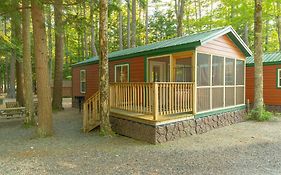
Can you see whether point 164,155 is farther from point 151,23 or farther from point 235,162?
point 151,23

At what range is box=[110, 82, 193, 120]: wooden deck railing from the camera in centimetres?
673

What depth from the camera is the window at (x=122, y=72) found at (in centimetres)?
1128

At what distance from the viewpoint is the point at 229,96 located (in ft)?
31.7

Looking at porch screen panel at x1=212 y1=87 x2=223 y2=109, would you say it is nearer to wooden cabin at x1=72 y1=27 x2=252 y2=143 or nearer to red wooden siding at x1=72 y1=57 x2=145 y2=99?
wooden cabin at x1=72 y1=27 x2=252 y2=143

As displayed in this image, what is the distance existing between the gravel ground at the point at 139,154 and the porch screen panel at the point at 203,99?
931 millimetres

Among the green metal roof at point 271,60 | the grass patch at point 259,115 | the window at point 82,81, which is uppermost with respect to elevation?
the green metal roof at point 271,60

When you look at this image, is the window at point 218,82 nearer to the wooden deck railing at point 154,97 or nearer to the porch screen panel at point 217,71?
the porch screen panel at point 217,71

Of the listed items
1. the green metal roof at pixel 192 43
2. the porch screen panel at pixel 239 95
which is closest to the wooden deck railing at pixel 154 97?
the green metal roof at pixel 192 43

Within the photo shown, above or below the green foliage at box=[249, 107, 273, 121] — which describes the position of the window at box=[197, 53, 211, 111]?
above

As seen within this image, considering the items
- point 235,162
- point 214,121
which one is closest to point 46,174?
point 235,162

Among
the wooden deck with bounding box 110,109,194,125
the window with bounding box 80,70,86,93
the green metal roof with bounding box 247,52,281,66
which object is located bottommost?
the wooden deck with bounding box 110,109,194,125

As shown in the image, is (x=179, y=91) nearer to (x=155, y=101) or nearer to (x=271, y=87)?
(x=155, y=101)

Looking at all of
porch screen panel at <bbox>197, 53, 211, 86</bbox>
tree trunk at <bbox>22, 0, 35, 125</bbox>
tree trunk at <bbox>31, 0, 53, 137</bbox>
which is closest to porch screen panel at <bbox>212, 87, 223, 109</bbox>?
porch screen panel at <bbox>197, 53, 211, 86</bbox>

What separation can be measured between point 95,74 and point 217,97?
25.1ft
